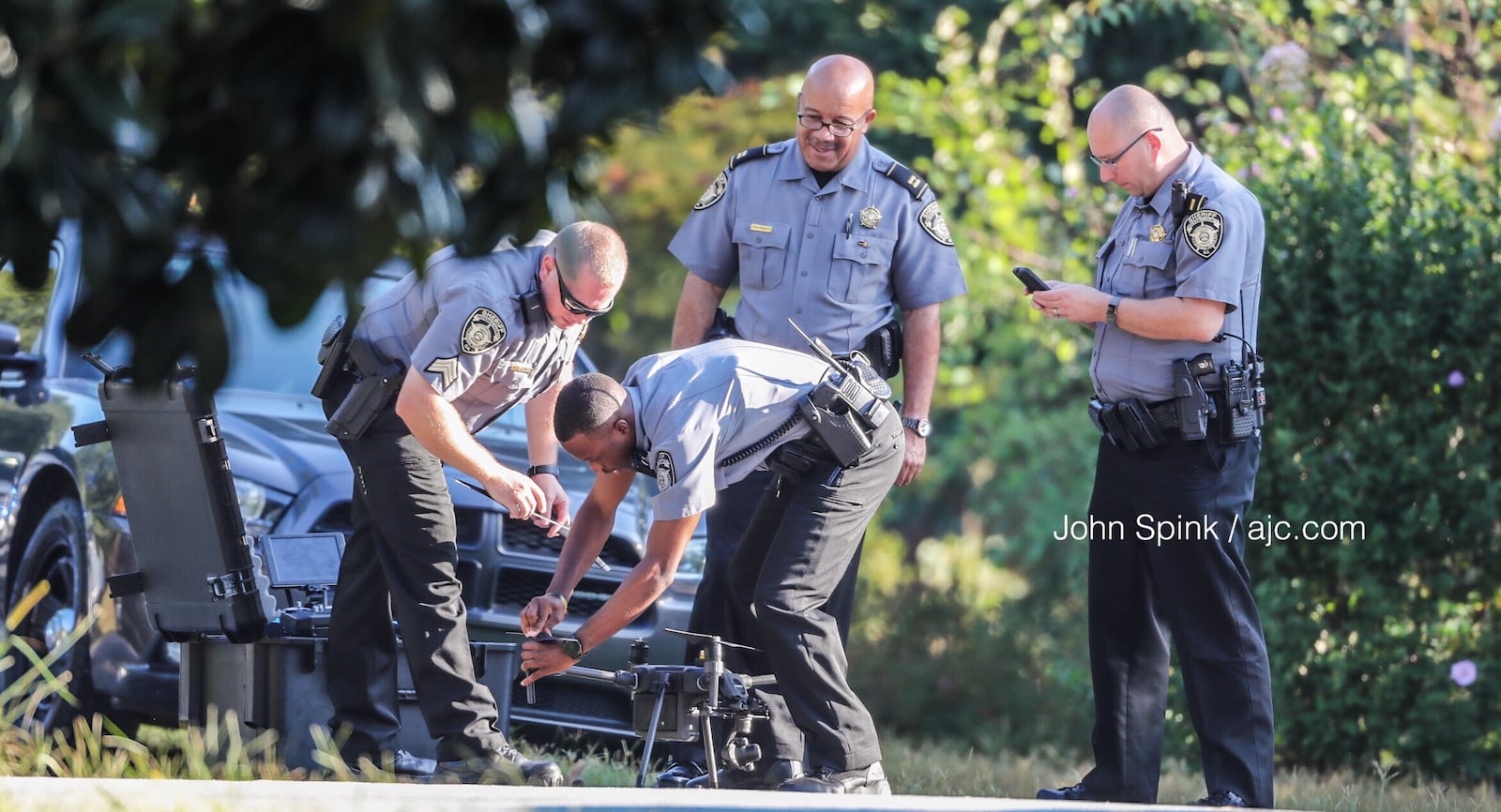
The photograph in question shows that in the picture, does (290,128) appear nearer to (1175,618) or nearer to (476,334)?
(476,334)

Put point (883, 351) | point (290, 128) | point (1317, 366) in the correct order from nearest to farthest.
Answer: point (290, 128)
point (883, 351)
point (1317, 366)

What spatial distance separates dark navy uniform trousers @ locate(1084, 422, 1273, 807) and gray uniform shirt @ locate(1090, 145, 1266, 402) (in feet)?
0.63

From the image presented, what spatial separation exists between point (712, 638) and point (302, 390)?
8.79 feet

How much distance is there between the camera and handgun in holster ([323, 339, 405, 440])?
498 cm

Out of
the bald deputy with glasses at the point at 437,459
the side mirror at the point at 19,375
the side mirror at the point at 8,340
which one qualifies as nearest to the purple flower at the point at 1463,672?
the bald deputy with glasses at the point at 437,459

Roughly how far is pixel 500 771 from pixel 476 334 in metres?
1.16

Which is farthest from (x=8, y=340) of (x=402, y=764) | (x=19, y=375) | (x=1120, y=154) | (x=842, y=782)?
(x=1120, y=154)

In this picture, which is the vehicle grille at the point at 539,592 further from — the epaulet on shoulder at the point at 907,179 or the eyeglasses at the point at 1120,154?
the eyeglasses at the point at 1120,154

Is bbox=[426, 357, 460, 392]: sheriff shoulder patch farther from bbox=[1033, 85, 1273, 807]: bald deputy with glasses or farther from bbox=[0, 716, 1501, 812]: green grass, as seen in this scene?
bbox=[1033, 85, 1273, 807]: bald deputy with glasses

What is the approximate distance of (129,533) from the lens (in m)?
5.57

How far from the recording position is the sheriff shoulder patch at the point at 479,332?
4770 mm

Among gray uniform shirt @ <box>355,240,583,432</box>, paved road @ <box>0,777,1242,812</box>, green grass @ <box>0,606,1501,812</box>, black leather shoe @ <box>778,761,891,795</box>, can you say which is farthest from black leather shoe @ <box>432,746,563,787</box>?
gray uniform shirt @ <box>355,240,583,432</box>

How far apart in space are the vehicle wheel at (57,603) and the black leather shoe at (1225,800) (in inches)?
138

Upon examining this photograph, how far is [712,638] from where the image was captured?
176 inches
